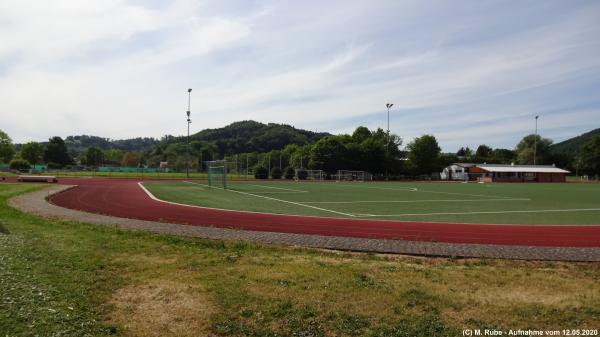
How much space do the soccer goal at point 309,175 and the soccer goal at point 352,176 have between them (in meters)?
3.11

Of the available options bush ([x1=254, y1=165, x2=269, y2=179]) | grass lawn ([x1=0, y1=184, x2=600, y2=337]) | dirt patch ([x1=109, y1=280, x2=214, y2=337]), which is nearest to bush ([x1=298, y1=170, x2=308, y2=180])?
bush ([x1=254, y1=165, x2=269, y2=179])

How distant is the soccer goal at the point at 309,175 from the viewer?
72438 millimetres

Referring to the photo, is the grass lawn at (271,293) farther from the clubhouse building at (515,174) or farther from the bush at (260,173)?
the clubhouse building at (515,174)

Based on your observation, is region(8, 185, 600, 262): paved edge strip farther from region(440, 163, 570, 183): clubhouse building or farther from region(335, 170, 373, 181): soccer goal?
region(440, 163, 570, 183): clubhouse building

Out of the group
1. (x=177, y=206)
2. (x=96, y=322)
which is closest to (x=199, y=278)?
(x=96, y=322)

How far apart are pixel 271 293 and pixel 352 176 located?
73686 mm

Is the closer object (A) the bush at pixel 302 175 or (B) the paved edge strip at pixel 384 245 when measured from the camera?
(B) the paved edge strip at pixel 384 245

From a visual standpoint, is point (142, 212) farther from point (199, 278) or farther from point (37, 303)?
point (37, 303)

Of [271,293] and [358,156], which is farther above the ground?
[358,156]

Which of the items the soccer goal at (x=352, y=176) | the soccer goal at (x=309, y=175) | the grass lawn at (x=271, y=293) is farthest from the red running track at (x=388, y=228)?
the soccer goal at (x=352, y=176)

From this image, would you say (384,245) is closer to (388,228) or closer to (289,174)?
(388,228)

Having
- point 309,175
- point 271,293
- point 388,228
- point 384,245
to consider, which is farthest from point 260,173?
point 271,293

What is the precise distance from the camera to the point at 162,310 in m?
5.89

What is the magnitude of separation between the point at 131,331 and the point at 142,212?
13405mm
